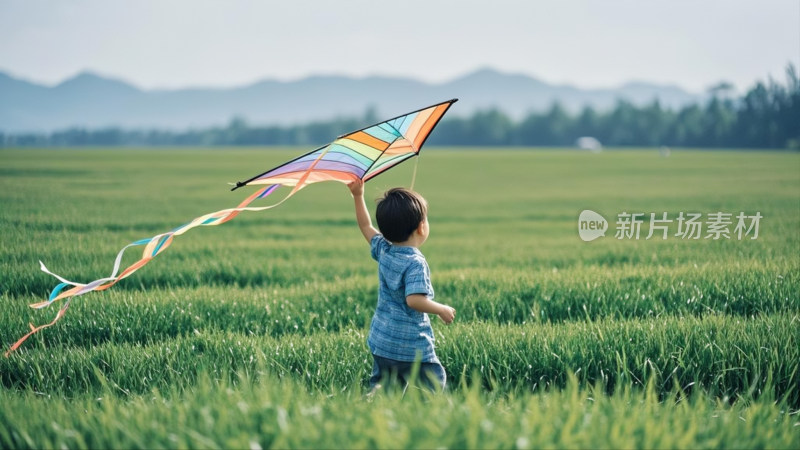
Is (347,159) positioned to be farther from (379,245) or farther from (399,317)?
(399,317)

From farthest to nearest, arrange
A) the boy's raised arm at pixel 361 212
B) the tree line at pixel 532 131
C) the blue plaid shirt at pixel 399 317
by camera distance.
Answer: the tree line at pixel 532 131 → the boy's raised arm at pixel 361 212 → the blue plaid shirt at pixel 399 317

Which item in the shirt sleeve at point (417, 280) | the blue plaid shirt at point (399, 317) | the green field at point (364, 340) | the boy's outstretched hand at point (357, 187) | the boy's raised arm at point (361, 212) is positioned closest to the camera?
the green field at point (364, 340)

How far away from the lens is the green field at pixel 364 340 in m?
2.73

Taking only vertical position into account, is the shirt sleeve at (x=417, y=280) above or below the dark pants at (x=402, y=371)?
above

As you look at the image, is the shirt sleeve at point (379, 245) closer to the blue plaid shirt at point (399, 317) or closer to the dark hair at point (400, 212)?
the blue plaid shirt at point (399, 317)

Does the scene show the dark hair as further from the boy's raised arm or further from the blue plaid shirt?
the boy's raised arm

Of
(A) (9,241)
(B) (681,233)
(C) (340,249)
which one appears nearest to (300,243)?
(C) (340,249)

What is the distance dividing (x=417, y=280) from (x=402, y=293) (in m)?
0.24

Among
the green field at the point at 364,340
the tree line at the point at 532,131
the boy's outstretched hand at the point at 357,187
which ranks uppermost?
the tree line at the point at 532,131

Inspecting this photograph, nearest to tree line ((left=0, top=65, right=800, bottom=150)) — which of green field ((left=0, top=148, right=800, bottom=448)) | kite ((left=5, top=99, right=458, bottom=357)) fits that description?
green field ((left=0, top=148, right=800, bottom=448))

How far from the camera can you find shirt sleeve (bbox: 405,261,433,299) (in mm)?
3750

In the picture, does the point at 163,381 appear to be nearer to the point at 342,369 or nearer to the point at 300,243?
the point at 342,369

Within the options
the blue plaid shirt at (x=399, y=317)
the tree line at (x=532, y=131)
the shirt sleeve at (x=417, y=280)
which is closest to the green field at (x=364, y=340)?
the blue plaid shirt at (x=399, y=317)

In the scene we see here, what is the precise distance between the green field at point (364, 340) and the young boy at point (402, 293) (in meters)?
0.24
